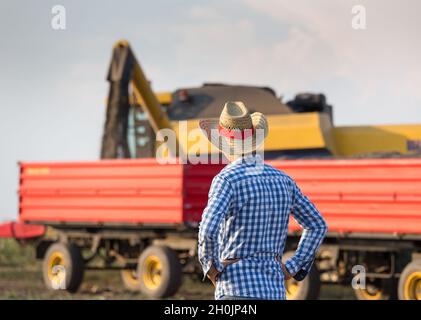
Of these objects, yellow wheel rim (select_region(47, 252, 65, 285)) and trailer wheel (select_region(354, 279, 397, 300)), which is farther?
yellow wheel rim (select_region(47, 252, 65, 285))

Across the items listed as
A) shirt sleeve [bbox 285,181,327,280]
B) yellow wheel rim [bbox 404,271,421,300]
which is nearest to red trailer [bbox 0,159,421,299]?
yellow wheel rim [bbox 404,271,421,300]

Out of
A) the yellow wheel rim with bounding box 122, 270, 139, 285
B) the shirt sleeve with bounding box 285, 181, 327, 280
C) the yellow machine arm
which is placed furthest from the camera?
the yellow machine arm

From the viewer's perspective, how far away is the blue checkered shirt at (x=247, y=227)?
4.02 meters

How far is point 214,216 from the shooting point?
3.97 metres

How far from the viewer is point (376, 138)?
1534cm

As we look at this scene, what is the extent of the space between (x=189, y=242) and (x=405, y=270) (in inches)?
148

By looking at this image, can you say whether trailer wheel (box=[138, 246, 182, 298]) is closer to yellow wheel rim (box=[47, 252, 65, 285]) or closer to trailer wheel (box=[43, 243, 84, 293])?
trailer wheel (box=[43, 243, 84, 293])

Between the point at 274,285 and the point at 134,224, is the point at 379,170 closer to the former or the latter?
the point at 134,224

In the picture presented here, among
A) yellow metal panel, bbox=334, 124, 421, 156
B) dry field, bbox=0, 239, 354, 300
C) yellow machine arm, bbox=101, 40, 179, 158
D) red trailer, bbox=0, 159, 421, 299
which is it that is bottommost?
dry field, bbox=0, 239, 354, 300

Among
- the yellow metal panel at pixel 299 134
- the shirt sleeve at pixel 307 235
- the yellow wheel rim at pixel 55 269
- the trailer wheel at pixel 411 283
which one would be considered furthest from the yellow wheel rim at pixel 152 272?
the shirt sleeve at pixel 307 235

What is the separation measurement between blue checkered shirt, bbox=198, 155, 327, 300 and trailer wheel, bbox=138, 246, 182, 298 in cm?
1008

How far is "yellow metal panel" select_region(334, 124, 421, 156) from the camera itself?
1505 cm

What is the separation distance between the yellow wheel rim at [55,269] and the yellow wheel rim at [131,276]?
1047 millimetres

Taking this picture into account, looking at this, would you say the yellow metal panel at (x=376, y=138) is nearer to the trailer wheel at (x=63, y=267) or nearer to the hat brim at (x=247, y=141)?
the trailer wheel at (x=63, y=267)
